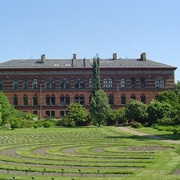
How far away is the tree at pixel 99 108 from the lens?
69.6 metres

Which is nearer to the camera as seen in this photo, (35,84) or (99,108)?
(99,108)

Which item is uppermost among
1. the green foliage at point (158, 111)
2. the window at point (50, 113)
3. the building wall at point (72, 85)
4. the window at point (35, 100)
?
the building wall at point (72, 85)

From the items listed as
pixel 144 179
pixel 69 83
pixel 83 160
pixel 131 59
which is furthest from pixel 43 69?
pixel 144 179

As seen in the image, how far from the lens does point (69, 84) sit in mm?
91625

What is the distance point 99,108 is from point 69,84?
77.5 ft

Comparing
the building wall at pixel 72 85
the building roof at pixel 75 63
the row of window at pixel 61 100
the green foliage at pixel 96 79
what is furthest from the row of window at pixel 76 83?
the green foliage at pixel 96 79

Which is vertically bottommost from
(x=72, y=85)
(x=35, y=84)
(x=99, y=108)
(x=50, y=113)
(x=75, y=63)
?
(x=50, y=113)

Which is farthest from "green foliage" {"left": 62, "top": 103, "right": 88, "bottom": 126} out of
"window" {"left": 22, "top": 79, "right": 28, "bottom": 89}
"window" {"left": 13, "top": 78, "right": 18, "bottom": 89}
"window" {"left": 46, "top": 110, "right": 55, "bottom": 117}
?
"window" {"left": 13, "top": 78, "right": 18, "bottom": 89}

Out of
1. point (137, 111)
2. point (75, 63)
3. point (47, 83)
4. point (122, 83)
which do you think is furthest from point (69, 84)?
point (137, 111)

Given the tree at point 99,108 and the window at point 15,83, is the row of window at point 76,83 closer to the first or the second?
the window at point 15,83

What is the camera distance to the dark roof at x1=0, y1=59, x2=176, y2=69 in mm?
91438

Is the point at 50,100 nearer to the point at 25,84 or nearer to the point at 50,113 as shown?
the point at 50,113

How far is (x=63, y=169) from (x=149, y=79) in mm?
74656

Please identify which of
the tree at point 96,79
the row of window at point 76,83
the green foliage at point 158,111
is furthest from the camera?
the row of window at point 76,83
